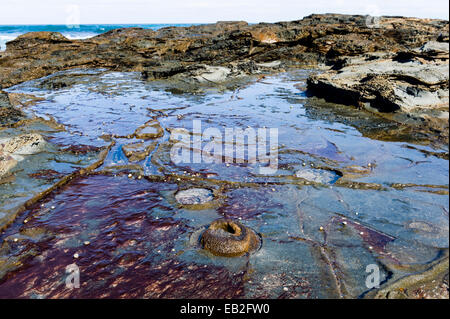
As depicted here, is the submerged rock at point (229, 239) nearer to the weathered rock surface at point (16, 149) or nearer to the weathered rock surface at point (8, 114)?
the weathered rock surface at point (16, 149)

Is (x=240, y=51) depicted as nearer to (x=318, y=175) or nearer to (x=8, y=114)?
(x=8, y=114)

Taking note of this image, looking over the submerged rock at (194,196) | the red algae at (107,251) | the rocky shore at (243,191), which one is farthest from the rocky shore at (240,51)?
the red algae at (107,251)

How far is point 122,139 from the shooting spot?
752cm

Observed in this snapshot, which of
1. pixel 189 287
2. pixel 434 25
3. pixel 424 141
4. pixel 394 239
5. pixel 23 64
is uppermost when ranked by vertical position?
pixel 434 25

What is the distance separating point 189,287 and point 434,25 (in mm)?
23239

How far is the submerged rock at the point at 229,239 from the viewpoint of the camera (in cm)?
353

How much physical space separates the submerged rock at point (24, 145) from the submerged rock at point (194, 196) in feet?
12.2

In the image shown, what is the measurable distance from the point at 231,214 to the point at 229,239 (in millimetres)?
778

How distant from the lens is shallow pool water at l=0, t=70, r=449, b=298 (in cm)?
313

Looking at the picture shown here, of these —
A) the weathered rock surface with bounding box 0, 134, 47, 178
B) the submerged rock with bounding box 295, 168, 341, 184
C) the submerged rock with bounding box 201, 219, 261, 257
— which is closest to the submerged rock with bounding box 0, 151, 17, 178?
the weathered rock surface with bounding box 0, 134, 47, 178

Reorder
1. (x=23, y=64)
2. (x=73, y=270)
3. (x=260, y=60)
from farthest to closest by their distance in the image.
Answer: (x=260, y=60)
(x=23, y=64)
(x=73, y=270)

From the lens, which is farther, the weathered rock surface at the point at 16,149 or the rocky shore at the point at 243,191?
the weathered rock surface at the point at 16,149

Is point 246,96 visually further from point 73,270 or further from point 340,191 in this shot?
point 73,270

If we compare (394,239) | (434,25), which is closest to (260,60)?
(434,25)
